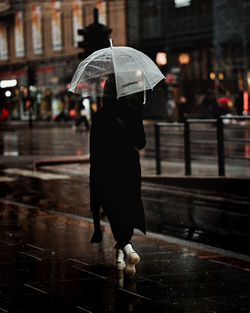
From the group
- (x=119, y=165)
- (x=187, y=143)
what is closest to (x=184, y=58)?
(x=187, y=143)

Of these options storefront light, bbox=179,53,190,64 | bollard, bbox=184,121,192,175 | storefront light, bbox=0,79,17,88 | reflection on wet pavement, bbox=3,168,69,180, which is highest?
storefront light, bbox=179,53,190,64

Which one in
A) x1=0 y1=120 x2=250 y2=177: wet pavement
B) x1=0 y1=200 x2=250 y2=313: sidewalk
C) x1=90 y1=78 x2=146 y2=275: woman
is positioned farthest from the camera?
x1=0 y1=120 x2=250 y2=177: wet pavement

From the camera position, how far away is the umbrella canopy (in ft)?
20.3

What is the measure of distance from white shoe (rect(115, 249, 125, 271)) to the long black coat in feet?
0.76

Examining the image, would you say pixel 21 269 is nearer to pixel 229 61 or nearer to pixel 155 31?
pixel 229 61

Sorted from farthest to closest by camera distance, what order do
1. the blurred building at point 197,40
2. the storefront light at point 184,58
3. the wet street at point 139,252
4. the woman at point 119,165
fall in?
the storefront light at point 184,58 → the blurred building at point 197,40 → the woman at point 119,165 → the wet street at point 139,252

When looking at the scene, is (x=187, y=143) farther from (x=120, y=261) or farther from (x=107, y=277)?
(x=107, y=277)

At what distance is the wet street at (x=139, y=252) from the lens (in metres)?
5.19

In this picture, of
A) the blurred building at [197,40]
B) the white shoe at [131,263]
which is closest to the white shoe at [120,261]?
the white shoe at [131,263]

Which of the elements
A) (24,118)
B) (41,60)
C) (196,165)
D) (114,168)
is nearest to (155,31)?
(41,60)

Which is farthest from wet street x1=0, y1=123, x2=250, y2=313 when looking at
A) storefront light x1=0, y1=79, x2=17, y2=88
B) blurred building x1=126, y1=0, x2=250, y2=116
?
blurred building x1=126, y1=0, x2=250, y2=116

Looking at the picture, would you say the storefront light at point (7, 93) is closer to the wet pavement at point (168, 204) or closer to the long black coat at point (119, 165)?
the wet pavement at point (168, 204)

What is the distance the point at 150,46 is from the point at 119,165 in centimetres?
4755

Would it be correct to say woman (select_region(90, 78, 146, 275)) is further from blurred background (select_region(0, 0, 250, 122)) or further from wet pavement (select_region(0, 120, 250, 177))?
blurred background (select_region(0, 0, 250, 122))
